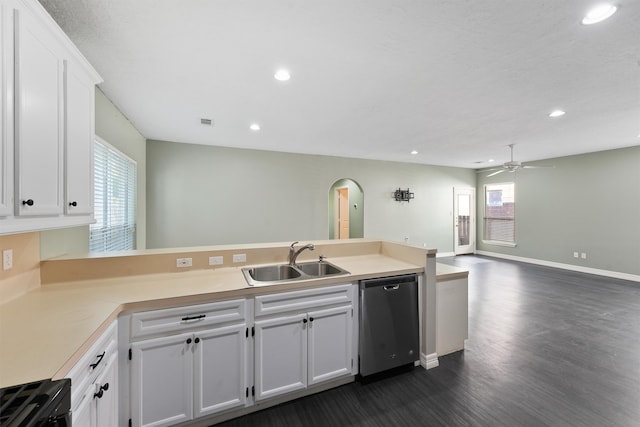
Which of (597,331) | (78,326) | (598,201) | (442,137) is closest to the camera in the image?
(78,326)

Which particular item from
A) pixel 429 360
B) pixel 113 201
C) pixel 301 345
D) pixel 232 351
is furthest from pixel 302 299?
pixel 113 201

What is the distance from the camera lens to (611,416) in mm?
1826

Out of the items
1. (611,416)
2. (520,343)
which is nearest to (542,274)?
(520,343)

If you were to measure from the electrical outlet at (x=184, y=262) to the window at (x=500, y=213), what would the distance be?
8175 millimetres

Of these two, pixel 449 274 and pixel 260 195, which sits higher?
pixel 260 195

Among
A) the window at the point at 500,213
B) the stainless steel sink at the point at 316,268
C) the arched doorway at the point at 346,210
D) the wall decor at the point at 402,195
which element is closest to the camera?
the stainless steel sink at the point at 316,268

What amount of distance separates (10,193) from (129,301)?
77 cm

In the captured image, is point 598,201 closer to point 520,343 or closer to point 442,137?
point 442,137

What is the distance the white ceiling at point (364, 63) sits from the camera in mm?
1593

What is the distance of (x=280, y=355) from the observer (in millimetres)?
1891

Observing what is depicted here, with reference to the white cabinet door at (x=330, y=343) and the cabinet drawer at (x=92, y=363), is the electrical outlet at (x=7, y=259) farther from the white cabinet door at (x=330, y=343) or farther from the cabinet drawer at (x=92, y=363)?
the white cabinet door at (x=330, y=343)

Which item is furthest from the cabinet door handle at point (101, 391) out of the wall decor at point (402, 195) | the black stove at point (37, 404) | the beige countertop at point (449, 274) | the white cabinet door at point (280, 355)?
the wall decor at point (402, 195)

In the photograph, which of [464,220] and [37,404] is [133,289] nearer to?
[37,404]

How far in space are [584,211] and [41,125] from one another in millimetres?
8638
